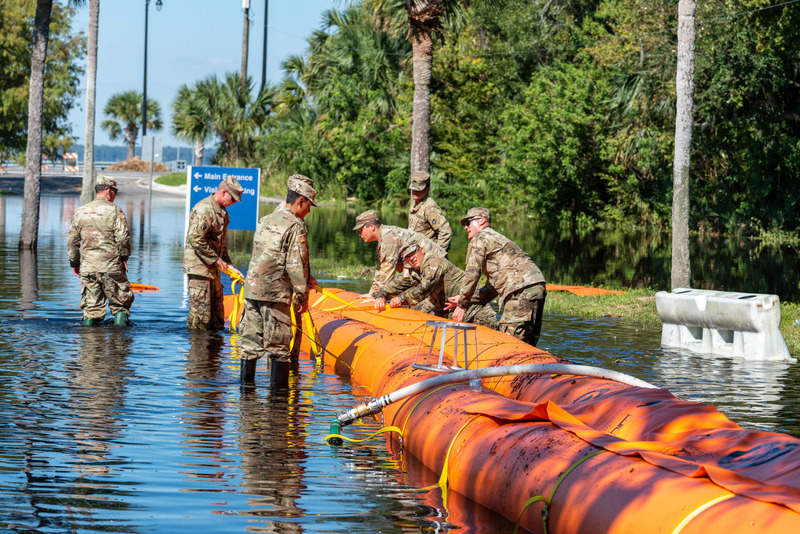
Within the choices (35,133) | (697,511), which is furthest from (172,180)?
(697,511)

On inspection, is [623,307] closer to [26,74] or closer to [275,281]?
[275,281]

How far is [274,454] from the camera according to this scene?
759 centimetres

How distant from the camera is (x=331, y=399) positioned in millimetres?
9766

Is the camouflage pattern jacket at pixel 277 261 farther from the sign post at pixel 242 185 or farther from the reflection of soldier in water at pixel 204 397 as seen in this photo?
the sign post at pixel 242 185

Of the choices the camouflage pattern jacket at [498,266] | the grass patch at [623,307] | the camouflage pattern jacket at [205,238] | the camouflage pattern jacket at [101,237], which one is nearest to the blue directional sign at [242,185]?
the grass patch at [623,307]

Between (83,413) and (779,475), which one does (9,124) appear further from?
(779,475)

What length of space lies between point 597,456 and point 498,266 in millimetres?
5235

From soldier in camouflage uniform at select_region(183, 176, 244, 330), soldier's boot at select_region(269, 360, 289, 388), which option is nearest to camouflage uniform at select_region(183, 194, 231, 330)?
soldier in camouflage uniform at select_region(183, 176, 244, 330)

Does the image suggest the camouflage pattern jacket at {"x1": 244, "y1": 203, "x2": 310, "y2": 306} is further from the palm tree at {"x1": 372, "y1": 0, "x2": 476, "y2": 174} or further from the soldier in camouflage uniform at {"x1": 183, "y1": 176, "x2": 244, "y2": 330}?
the palm tree at {"x1": 372, "y1": 0, "x2": 476, "y2": 174}

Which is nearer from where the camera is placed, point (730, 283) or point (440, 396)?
point (440, 396)

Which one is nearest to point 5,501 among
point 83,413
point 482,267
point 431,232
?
point 83,413

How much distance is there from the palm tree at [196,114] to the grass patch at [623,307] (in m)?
34.0

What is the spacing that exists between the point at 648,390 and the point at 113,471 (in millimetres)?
3751

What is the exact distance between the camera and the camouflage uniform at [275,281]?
380 inches
